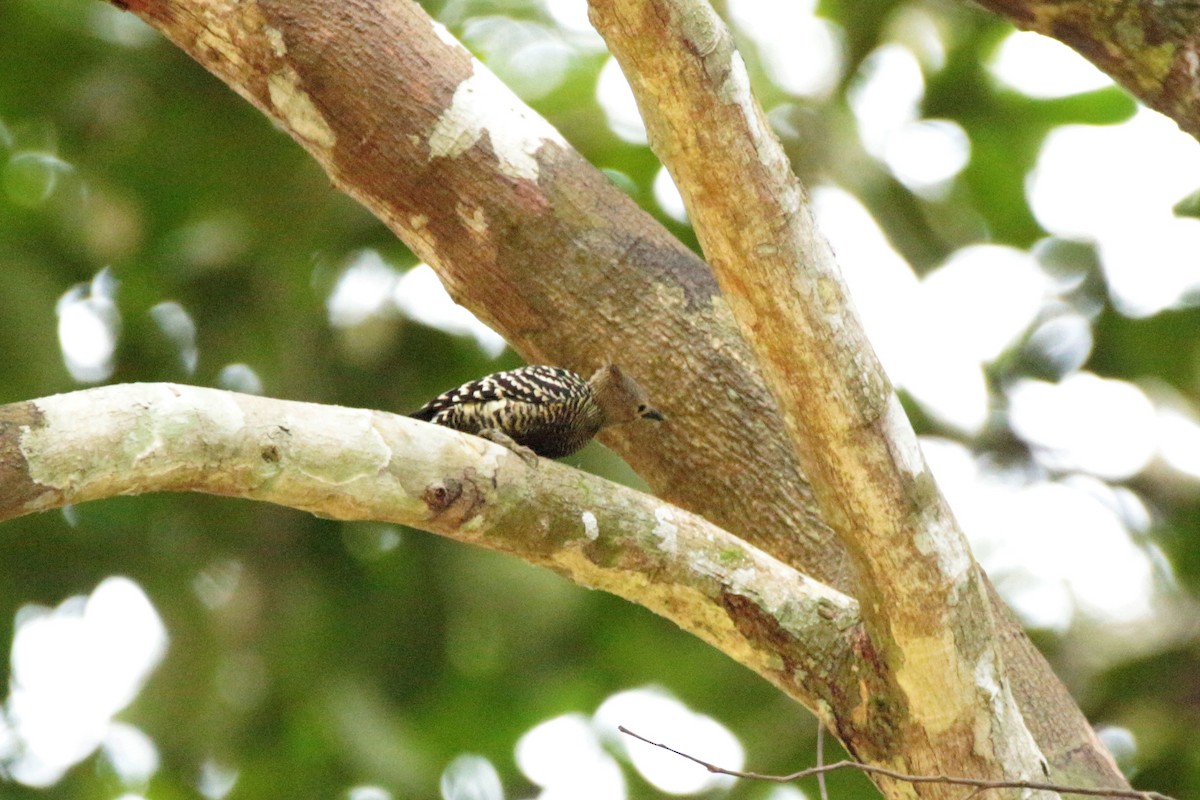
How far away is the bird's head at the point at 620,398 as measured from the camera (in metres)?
4.28

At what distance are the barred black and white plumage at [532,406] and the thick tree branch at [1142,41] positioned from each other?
1633mm

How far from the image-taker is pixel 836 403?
121 inches

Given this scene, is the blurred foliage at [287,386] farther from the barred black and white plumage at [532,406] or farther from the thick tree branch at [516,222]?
the thick tree branch at [516,222]

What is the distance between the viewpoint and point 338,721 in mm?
6980

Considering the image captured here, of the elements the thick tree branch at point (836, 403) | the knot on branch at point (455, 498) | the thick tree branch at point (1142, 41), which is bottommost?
the knot on branch at point (455, 498)

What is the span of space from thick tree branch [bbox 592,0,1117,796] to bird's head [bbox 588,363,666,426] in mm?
1092

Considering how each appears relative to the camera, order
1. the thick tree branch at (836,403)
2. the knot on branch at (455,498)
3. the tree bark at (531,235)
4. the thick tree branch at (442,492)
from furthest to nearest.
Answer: the tree bark at (531,235) < the knot on branch at (455,498) < the thick tree branch at (836,403) < the thick tree branch at (442,492)

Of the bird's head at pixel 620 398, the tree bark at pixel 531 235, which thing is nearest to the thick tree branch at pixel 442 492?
the tree bark at pixel 531 235

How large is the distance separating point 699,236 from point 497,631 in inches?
182

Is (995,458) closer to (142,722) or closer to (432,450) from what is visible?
(142,722)

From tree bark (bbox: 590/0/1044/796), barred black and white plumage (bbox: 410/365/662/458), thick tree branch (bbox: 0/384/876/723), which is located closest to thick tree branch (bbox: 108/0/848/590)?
barred black and white plumage (bbox: 410/365/662/458)

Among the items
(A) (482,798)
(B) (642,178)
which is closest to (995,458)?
(B) (642,178)

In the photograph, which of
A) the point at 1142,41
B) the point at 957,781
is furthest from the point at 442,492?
the point at 1142,41

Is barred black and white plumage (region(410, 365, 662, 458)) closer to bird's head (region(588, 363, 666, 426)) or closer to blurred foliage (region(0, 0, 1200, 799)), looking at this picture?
bird's head (region(588, 363, 666, 426))
